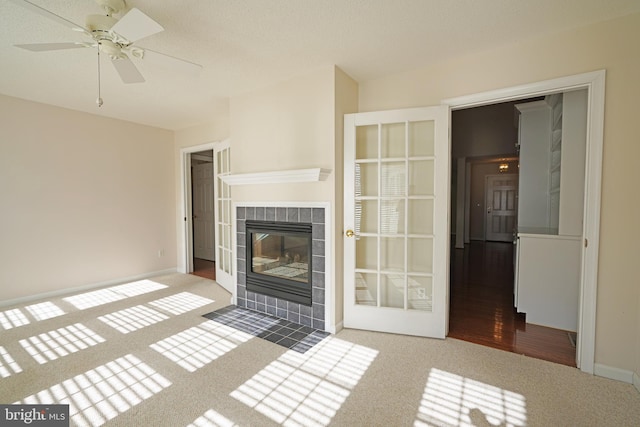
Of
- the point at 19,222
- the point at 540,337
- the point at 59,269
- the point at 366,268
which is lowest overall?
the point at 540,337

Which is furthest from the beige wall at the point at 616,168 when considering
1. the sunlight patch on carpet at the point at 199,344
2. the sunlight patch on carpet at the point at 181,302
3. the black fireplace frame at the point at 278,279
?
the sunlight patch on carpet at the point at 181,302

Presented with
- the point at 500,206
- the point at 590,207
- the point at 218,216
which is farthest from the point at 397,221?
the point at 500,206

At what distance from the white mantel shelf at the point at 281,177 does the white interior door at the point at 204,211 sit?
3105 mm

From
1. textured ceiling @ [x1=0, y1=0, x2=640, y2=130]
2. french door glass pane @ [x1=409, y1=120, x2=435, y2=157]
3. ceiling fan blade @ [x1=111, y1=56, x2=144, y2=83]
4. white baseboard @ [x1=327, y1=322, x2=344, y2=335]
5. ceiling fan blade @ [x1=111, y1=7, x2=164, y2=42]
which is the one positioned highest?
textured ceiling @ [x1=0, y1=0, x2=640, y2=130]

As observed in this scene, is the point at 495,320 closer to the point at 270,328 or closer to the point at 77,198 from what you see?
the point at 270,328

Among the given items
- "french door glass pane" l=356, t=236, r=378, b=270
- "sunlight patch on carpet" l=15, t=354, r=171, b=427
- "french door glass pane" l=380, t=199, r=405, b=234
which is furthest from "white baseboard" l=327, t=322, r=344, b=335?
"sunlight patch on carpet" l=15, t=354, r=171, b=427

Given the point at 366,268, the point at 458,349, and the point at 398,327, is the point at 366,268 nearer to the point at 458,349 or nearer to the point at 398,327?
the point at 398,327

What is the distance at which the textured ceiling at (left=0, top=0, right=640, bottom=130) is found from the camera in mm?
1880

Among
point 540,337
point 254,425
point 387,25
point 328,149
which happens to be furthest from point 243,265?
point 540,337

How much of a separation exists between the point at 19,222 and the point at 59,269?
750mm

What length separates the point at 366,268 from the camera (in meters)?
2.92

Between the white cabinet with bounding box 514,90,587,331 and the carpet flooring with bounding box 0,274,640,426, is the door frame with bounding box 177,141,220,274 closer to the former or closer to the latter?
the carpet flooring with bounding box 0,274,640,426

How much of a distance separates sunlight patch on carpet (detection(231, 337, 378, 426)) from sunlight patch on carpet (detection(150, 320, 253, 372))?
0.50 metres

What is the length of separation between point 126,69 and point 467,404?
125 inches
